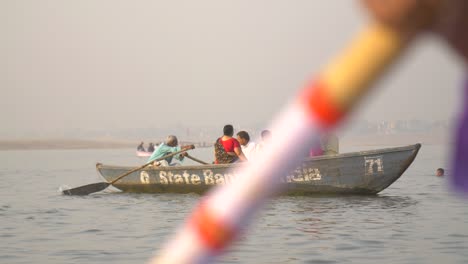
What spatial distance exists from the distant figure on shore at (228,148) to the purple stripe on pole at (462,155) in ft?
53.2

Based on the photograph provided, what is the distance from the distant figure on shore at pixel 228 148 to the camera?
17.8 m

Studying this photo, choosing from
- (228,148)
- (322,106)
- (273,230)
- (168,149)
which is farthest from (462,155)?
(168,149)

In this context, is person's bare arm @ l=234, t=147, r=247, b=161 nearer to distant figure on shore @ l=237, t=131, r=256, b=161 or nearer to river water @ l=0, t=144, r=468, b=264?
distant figure on shore @ l=237, t=131, r=256, b=161

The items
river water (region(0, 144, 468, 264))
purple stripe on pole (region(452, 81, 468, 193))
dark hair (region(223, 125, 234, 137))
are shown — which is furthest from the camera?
dark hair (region(223, 125, 234, 137))

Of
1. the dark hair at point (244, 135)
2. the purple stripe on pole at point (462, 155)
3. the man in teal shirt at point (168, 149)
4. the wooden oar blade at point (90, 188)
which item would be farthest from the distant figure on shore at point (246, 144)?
the purple stripe on pole at point (462, 155)

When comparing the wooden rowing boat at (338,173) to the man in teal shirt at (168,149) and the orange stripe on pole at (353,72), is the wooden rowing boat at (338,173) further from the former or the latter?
the orange stripe on pole at (353,72)

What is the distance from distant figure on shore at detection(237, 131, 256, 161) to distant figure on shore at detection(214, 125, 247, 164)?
0.14 metres

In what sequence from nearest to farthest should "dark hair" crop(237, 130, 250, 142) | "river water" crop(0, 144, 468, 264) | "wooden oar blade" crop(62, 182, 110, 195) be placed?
"river water" crop(0, 144, 468, 264) < "dark hair" crop(237, 130, 250, 142) < "wooden oar blade" crop(62, 182, 110, 195)

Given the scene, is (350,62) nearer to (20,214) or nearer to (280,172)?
(280,172)

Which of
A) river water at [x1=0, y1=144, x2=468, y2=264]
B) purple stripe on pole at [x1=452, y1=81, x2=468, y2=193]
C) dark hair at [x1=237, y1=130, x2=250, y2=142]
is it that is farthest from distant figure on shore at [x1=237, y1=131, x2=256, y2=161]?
purple stripe on pole at [x1=452, y1=81, x2=468, y2=193]

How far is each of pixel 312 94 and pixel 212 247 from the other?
0.26 metres

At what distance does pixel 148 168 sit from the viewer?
20547 millimetres

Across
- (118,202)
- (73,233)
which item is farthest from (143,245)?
(118,202)

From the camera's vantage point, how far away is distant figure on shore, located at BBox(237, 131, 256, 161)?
17.7m
